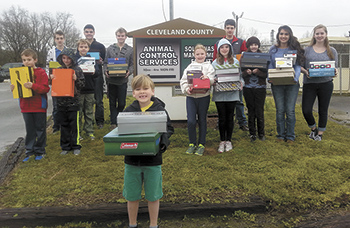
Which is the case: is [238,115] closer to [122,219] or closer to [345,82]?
[122,219]

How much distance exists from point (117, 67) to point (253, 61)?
2.82 m

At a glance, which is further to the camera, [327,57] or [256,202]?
[327,57]

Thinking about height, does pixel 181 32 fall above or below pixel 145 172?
above

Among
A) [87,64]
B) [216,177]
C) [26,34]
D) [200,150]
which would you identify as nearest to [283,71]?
[200,150]

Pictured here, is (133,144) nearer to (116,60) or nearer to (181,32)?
(116,60)

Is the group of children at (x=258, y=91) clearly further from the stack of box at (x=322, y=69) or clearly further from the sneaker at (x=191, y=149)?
the stack of box at (x=322, y=69)

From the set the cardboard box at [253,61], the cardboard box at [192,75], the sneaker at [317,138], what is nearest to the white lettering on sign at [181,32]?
the cardboard box at [253,61]

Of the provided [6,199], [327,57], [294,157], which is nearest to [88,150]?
[6,199]

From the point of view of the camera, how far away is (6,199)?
3.50 metres

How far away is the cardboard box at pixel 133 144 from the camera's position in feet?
8.27

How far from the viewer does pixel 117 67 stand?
6.09 metres

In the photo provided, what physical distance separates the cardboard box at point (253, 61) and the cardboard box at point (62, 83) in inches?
120

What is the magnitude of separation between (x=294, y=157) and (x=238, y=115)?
7.05ft

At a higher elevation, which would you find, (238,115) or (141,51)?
(141,51)
